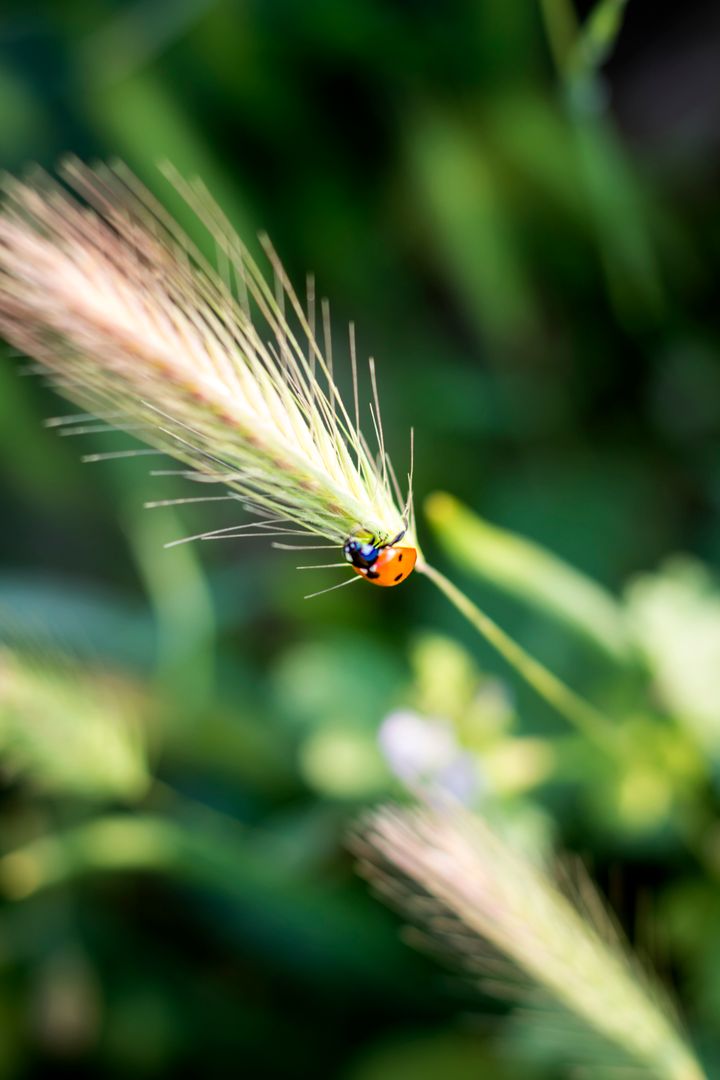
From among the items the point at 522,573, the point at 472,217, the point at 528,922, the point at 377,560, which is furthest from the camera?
the point at 472,217

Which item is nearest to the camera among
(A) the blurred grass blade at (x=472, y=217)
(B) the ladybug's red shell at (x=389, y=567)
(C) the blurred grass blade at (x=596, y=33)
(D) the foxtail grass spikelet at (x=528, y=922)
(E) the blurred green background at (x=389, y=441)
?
(B) the ladybug's red shell at (x=389, y=567)

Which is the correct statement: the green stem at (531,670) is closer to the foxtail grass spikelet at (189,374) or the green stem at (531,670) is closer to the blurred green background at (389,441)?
the foxtail grass spikelet at (189,374)

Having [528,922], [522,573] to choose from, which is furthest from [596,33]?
[528,922]

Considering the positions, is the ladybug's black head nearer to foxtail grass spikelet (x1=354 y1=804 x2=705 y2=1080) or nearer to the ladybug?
the ladybug

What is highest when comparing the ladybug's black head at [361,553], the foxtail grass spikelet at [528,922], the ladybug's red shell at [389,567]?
the ladybug's black head at [361,553]

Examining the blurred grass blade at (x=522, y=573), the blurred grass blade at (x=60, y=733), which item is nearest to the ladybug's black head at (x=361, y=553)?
the blurred grass blade at (x=522, y=573)

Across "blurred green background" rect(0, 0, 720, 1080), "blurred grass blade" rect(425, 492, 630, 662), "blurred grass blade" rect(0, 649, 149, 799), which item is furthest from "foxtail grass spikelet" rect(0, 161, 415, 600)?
"blurred green background" rect(0, 0, 720, 1080)

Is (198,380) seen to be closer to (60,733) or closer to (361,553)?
(361,553)
